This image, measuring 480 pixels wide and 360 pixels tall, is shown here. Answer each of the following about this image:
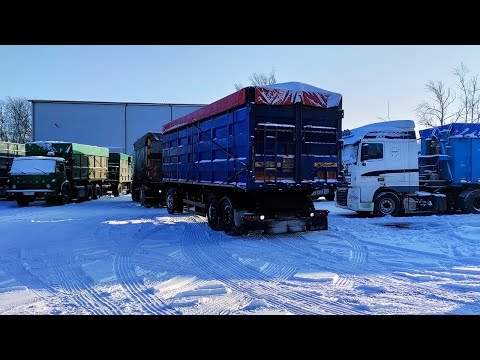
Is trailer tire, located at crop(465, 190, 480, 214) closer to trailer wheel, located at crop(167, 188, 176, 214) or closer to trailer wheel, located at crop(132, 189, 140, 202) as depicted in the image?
trailer wheel, located at crop(167, 188, 176, 214)

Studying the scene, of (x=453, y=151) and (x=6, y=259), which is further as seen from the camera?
(x=453, y=151)

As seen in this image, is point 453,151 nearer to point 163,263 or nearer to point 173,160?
point 173,160

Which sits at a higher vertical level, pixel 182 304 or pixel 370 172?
pixel 370 172

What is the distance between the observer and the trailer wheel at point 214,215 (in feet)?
35.6

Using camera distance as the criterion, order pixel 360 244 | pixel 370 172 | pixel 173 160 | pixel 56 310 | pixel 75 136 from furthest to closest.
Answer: pixel 75 136, pixel 173 160, pixel 370 172, pixel 360 244, pixel 56 310

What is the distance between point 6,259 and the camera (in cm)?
739

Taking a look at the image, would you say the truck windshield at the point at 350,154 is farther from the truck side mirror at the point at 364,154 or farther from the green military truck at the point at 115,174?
the green military truck at the point at 115,174

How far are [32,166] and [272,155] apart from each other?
15160 mm

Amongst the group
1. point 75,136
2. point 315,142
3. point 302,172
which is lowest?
point 302,172

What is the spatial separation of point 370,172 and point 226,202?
6.29 metres

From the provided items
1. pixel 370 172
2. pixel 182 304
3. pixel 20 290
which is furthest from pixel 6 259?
pixel 370 172

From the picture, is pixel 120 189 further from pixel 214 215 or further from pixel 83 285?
pixel 83 285

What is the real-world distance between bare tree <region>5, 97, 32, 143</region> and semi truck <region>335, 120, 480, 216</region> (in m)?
56.0

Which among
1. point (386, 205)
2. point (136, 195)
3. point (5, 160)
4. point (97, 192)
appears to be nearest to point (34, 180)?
point (136, 195)
